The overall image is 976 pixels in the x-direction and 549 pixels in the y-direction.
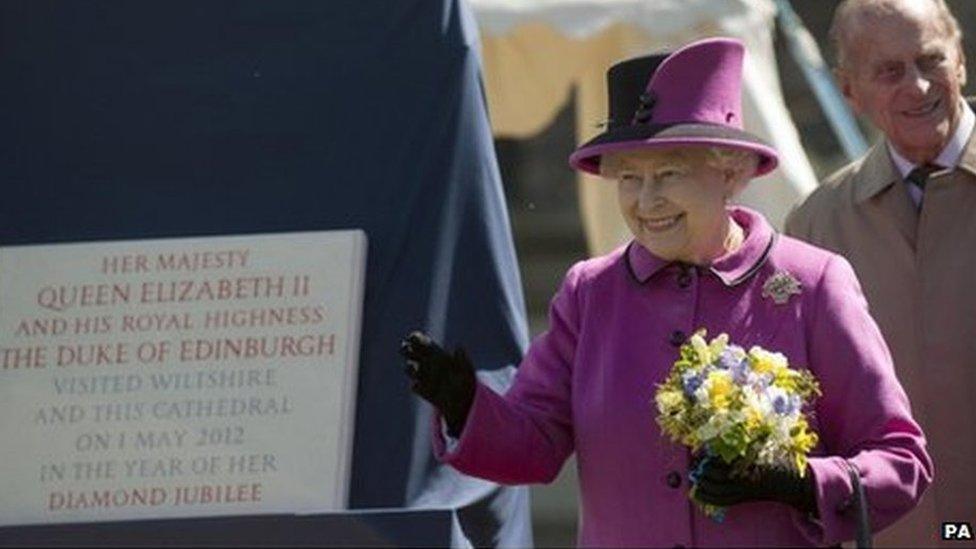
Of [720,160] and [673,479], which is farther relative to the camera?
[720,160]

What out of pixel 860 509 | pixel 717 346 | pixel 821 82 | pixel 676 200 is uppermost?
pixel 821 82

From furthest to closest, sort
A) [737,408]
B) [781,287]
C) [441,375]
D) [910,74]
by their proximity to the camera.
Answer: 1. [910,74]
2. [781,287]
3. [441,375]
4. [737,408]

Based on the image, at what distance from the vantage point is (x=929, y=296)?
189 inches

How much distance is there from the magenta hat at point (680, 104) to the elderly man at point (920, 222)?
2.52ft

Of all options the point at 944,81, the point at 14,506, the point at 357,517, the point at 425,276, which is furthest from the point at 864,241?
the point at 14,506

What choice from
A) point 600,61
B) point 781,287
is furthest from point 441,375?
point 600,61

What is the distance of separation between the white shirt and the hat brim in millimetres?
887

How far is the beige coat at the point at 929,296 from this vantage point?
187 inches

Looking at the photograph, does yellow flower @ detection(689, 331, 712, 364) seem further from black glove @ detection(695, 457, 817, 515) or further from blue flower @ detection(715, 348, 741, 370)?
black glove @ detection(695, 457, 817, 515)

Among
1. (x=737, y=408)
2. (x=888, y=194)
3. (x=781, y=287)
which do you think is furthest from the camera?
(x=888, y=194)

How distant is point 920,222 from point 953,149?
0.16 meters

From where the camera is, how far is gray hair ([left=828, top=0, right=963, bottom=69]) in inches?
191

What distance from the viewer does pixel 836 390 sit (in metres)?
3.93

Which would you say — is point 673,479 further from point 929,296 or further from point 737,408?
point 929,296
